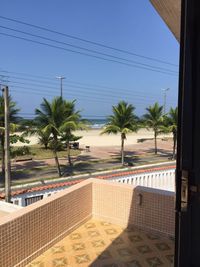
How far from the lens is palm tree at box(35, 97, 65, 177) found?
12.6 metres

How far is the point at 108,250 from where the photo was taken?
3.33 metres

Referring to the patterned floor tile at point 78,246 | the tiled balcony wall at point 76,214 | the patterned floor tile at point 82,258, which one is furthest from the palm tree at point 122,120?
the patterned floor tile at point 82,258

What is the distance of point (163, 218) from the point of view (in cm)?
361

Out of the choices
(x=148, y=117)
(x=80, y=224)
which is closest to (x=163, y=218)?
(x=80, y=224)

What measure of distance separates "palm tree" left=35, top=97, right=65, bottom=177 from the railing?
4611mm

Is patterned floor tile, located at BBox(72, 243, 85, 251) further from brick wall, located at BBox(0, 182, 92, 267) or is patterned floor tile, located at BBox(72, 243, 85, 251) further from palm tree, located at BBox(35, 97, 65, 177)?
palm tree, located at BBox(35, 97, 65, 177)

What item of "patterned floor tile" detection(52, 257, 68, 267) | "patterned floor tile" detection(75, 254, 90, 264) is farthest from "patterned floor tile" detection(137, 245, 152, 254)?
"patterned floor tile" detection(52, 257, 68, 267)

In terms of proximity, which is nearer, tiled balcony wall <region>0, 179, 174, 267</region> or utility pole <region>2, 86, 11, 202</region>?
tiled balcony wall <region>0, 179, 174, 267</region>

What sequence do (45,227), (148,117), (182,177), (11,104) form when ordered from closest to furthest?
(182,177) → (45,227) → (11,104) → (148,117)

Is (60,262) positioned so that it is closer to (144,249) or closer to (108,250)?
(108,250)

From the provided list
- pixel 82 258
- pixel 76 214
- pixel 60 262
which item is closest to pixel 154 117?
pixel 76 214

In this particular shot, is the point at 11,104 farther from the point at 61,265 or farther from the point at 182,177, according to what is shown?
the point at 182,177

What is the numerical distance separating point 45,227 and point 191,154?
2763 mm

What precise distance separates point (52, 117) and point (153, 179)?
18.9 ft
